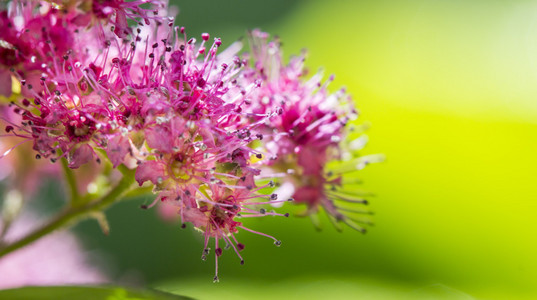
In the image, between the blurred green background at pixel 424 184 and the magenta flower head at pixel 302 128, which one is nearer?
the magenta flower head at pixel 302 128

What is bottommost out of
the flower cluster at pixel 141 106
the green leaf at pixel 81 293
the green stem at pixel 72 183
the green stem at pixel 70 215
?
the green leaf at pixel 81 293

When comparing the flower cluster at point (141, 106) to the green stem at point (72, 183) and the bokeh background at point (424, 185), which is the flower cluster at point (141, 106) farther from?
the bokeh background at point (424, 185)

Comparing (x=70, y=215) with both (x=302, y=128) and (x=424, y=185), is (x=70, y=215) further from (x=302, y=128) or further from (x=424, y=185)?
(x=424, y=185)

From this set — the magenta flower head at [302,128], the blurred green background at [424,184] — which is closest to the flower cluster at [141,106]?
the magenta flower head at [302,128]

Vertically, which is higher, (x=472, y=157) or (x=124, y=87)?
(x=472, y=157)

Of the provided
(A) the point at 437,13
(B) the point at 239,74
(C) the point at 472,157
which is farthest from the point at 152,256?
(B) the point at 239,74

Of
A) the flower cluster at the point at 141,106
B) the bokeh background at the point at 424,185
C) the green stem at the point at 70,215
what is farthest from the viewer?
the bokeh background at the point at 424,185

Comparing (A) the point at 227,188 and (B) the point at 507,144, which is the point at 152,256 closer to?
(B) the point at 507,144
